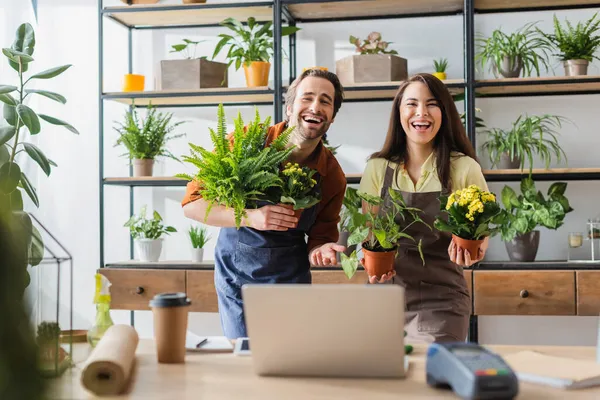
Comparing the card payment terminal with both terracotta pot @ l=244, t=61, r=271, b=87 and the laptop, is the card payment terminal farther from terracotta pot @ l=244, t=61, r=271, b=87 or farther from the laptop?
terracotta pot @ l=244, t=61, r=271, b=87

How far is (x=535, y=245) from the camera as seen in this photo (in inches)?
136

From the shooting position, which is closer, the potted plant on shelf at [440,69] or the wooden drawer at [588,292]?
the wooden drawer at [588,292]

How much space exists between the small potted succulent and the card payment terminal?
37.0 inches

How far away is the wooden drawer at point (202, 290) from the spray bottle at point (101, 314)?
1966 mm

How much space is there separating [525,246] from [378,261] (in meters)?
1.54

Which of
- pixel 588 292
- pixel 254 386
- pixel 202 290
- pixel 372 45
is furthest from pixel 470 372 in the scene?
pixel 372 45

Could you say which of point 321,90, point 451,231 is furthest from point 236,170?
point 451,231

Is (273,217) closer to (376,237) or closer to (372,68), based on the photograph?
(376,237)

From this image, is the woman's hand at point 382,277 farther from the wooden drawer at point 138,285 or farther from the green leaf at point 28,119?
the green leaf at point 28,119

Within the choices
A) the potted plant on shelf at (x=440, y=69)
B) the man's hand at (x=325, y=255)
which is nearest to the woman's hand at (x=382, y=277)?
the man's hand at (x=325, y=255)

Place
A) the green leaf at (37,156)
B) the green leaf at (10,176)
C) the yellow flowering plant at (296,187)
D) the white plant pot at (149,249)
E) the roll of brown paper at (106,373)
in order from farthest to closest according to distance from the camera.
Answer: the white plant pot at (149,249) < the green leaf at (37,156) < the green leaf at (10,176) < the yellow flowering plant at (296,187) < the roll of brown paper at (106,373)

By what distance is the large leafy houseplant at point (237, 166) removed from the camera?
1.98 m

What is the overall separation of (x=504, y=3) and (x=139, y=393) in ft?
10.4

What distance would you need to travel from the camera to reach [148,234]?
377cm
